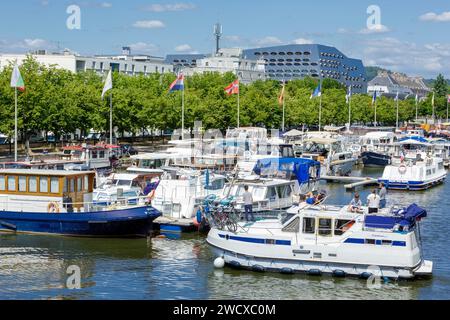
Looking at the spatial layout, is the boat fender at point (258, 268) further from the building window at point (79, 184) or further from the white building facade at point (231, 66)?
the white building facade at point (231, 66)

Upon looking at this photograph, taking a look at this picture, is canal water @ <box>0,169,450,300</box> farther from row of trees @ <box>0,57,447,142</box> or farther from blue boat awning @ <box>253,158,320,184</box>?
row of trees @ <box>0,57,447,142</box>

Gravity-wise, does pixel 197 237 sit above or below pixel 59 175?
below

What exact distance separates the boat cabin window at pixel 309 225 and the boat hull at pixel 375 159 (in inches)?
2153

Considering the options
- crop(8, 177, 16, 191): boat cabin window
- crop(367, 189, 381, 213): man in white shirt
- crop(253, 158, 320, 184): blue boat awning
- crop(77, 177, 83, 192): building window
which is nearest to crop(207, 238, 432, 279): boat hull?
crop(367, 189, 381, 213): man in white shirt

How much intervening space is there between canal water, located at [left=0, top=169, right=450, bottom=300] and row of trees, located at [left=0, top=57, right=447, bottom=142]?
115 feet

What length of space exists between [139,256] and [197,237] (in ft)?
15.9

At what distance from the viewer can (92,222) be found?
3638cm

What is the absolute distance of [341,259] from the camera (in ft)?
95.3

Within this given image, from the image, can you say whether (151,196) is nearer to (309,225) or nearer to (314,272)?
(309,225)

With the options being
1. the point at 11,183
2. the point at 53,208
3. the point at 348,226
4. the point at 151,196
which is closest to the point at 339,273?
the point at 348,226

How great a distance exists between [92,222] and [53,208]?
2.40 meters

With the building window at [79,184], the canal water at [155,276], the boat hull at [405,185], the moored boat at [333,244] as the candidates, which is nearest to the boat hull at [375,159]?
the boat hull at [405,185]
